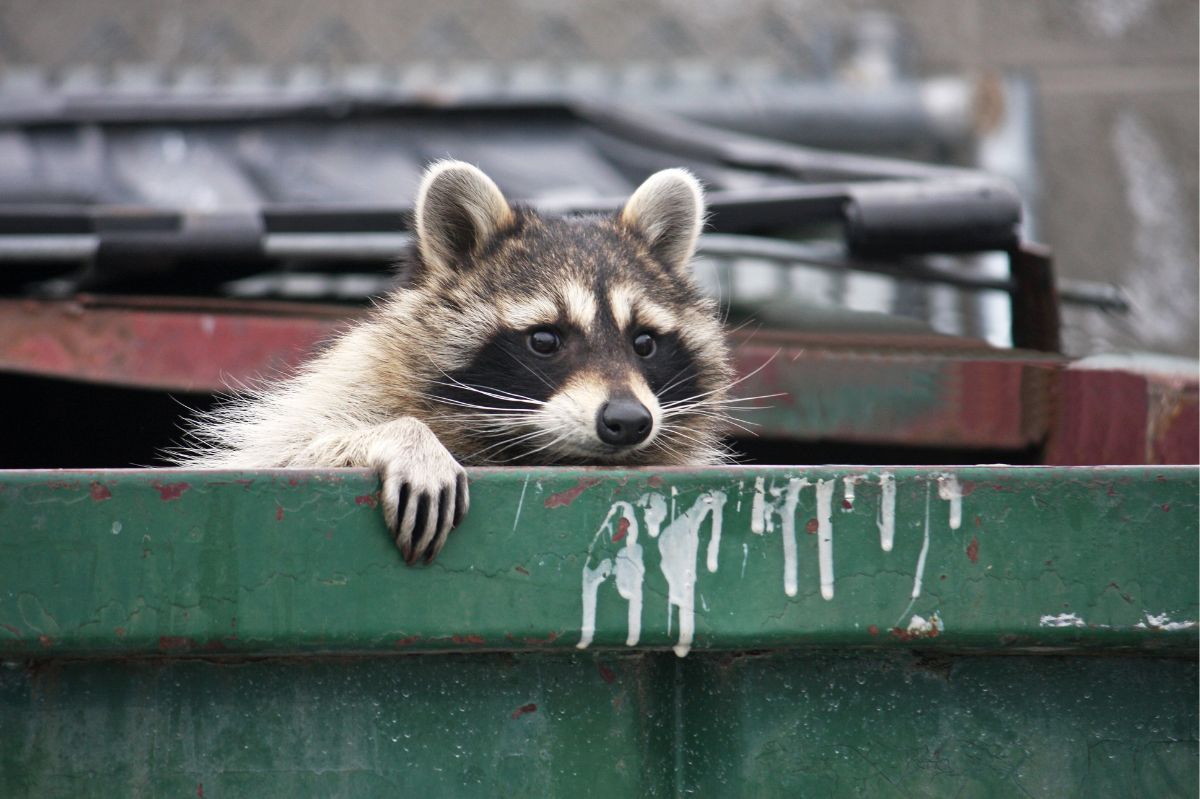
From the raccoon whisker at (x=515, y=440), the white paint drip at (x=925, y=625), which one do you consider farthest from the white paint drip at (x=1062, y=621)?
the raccoon whisker at (x=515, y=440)

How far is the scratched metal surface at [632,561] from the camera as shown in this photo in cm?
140

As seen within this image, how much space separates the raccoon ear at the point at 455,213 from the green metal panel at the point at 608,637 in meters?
1.14

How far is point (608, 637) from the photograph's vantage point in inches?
57.3

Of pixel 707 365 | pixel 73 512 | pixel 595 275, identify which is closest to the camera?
pixel 73 512

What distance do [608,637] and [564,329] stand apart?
984 millimetres

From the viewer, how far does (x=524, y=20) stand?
7.18 meters

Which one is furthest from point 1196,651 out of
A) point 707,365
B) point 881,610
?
point 707,365

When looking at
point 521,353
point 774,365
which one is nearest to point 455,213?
point 521,353

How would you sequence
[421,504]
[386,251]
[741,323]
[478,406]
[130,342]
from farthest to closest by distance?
1. [741,323]
2. [386,251]
3. [130,342]
4. [478,406]
5. [421,504]

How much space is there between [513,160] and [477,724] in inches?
89.8

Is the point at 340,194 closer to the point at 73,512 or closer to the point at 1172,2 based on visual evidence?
the point at 73,512

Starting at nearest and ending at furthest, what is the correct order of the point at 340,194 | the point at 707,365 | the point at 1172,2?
the point at 707,365 → the point at 340,194 → the point at 1172,2

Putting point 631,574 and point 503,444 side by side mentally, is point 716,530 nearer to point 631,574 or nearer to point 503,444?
point 631,574

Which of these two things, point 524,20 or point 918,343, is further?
point 524,20
